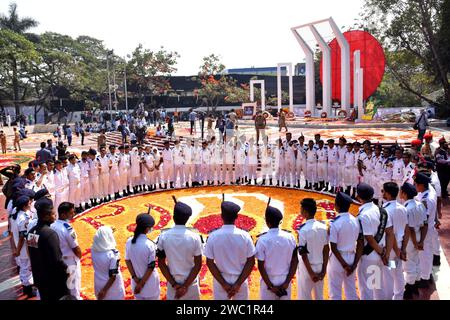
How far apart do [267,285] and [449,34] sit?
97.5 ft

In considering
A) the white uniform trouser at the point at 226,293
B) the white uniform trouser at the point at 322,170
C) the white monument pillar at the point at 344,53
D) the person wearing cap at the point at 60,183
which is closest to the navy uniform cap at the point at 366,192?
the white uniform trouser at the point at 226,293

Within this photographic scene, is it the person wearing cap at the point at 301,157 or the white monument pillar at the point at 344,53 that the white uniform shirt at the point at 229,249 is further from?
the white monument pillar at the point at 344,53

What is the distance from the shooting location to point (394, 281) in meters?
5.36

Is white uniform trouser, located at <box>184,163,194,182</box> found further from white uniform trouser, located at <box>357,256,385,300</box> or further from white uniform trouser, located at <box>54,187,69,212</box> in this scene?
white uniform trouser, located at <box>357,256,385,300</box>

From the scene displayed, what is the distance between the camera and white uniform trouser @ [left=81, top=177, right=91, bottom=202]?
35.8 ft

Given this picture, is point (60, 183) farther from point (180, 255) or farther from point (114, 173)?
point (180, 255)

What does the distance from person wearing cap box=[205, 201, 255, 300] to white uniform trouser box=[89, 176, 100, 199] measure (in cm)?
786

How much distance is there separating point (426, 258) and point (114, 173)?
8878 mm

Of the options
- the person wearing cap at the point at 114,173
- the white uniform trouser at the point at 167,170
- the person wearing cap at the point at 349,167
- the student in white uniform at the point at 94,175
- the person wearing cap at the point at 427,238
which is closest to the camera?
the person wearing cap at the point at 427,238

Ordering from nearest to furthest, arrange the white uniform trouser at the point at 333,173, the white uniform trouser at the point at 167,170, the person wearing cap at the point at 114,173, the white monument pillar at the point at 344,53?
the person wearing cap at the point at 114,173
the white uniform trouser at the point at 333,173
the white uniform trouser at the point at 167,170
the white monument pillar at the point at 344,53

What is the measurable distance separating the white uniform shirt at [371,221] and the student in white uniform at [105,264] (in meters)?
3.08

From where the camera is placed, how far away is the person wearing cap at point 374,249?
16.0 ft

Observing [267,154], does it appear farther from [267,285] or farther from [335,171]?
[267,285]

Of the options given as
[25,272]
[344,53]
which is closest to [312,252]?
[25,272]
